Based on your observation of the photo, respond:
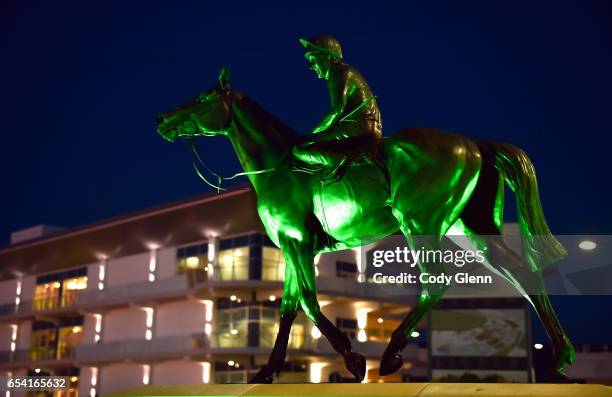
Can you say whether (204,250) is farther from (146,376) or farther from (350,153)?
(350,153)

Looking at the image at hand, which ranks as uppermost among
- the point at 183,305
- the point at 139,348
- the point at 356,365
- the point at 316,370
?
the point at 183,305

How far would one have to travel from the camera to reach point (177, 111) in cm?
764

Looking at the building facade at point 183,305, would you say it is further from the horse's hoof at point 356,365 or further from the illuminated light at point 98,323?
the horse's hoof at point 356,365

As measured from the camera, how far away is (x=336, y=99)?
7164 mm

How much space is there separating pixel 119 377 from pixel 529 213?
39372 millimetres

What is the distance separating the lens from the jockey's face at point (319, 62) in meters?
7.33

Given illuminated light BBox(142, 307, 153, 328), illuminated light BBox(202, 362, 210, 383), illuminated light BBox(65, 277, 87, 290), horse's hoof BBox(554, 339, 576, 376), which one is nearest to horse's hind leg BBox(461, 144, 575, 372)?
horse's hoof BBox(554, 339, 576, 376)

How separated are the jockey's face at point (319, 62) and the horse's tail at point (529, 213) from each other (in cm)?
190

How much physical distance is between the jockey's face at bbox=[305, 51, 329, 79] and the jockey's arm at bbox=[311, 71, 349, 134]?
13cm


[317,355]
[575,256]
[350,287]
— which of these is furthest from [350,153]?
[350,287]

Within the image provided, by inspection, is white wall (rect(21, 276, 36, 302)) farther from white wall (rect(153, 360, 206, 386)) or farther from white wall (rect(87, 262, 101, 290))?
white wall (rect(153, 360, 206, 386))

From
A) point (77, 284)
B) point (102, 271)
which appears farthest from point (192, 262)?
point (77, 284)

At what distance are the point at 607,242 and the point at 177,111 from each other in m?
20.0

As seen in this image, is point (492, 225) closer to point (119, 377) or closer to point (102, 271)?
point (119, 377)
